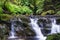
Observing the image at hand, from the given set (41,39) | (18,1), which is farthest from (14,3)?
(41,39)

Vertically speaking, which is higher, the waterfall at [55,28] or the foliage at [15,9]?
the foliage at [15,9]

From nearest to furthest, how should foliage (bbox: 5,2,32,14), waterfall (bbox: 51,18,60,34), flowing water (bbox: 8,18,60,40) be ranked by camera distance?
1. flowing water (bbox: 8,18,60,40)
2. waterfall (bbox: 51,18,60,34)
3. foliage (bbox: 5,2,32,14)

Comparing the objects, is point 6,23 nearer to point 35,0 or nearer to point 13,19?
point 13,19

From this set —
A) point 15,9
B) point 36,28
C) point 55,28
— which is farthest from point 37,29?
point 15,9

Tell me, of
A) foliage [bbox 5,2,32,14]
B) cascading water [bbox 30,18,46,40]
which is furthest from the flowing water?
foliage [bbox 5,2,32,14]

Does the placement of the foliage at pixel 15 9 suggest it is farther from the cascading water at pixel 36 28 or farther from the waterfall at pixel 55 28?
the waterfall at pixel 55 28

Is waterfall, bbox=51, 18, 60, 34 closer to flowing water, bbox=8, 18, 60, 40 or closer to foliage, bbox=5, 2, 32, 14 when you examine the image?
flowing water, bbox=8, 18, 60, 40

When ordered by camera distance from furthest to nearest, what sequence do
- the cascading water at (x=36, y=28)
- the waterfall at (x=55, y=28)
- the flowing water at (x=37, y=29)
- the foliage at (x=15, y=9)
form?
the foliage at (x=15, y=9)
the waterfall at (x=55, y=28)
the cascading water at (x=36, y=28)
the flowing water at (x=37, y=29)

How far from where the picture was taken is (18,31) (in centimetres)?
1568

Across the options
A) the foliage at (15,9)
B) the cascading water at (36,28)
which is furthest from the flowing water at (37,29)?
the foliage at (15,9)

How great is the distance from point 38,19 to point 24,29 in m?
2.01

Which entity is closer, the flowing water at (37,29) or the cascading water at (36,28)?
the flowing water at (37,29)

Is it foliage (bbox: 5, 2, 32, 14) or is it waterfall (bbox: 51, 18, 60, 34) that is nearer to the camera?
waterfall (bbox: 51, 18, 60, 34)

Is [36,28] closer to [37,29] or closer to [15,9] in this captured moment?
[37,29]
